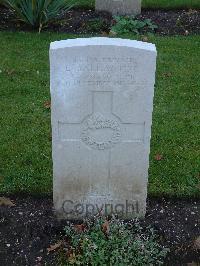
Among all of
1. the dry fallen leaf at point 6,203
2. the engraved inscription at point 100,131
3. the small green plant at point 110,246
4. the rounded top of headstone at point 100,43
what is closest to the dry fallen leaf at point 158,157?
the small green plant at point 110,246

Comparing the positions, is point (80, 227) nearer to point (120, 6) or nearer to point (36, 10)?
point (36, 10)

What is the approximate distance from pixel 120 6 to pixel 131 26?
0.77 meters

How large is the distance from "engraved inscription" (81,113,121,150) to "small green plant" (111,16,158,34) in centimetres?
484

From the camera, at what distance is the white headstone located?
3.52 metres

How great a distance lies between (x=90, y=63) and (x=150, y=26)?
5.45m

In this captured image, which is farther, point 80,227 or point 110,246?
point 80,227

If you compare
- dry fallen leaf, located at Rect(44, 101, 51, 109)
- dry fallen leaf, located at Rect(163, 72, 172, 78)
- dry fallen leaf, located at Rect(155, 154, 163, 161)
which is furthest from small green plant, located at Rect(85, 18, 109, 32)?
dry fallen leaf, located at Rect(155, 154, 163, 161)

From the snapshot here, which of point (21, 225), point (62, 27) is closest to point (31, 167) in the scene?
point (21, 225)

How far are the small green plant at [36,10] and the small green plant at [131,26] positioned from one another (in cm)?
93

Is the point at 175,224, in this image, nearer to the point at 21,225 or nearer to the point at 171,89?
the point at 21,225

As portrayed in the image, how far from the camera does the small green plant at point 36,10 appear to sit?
8.22 metres

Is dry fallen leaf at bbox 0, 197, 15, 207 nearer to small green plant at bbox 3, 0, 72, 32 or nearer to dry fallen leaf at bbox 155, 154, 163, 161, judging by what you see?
dry fallen leaf at bbox 155, 154, 163, 161

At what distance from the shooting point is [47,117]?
580 centimetres

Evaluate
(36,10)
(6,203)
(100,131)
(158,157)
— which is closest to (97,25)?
(36,10)
